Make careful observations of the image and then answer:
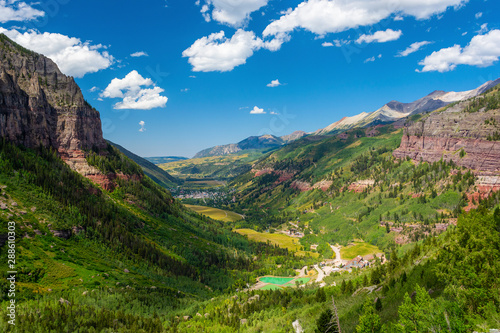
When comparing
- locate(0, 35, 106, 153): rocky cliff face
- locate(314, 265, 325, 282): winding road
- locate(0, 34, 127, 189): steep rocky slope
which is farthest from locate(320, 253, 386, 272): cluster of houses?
locate(0, 35, 106, 153): rocky cliff face

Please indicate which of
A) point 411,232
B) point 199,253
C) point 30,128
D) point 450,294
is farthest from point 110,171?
point 411,232

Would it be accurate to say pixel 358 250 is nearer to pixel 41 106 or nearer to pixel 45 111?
pixel 45 111

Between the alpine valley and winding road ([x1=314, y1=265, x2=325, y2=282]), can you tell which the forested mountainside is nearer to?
the alpine valley

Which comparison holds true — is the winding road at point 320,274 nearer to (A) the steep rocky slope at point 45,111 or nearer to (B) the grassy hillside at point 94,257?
(B) the grassy hillside at point 94,257

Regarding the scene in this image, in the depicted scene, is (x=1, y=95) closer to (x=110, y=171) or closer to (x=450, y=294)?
(x=110, y=171)

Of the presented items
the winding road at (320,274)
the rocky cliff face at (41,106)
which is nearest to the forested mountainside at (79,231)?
the rocky cliff face at (41,106)
